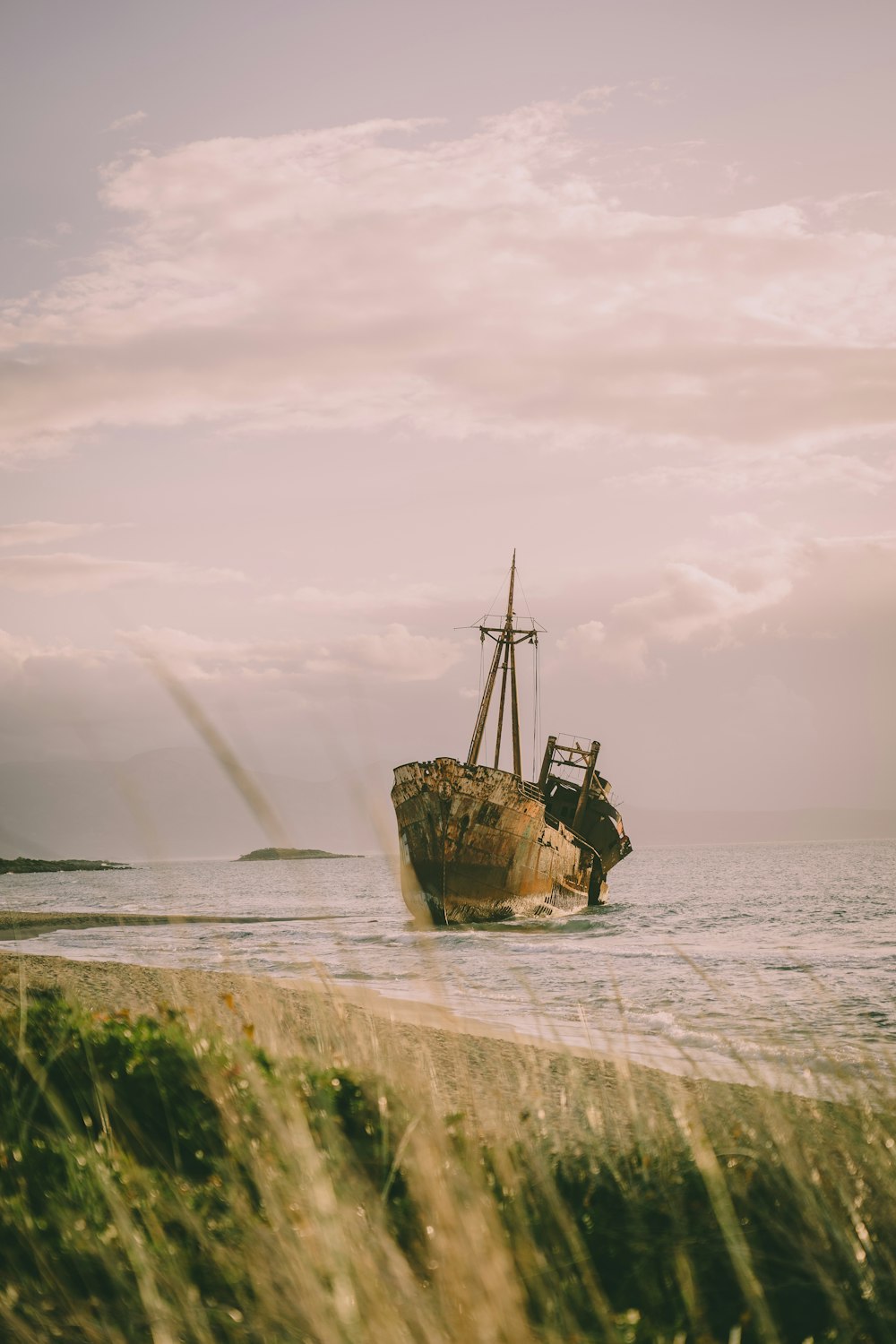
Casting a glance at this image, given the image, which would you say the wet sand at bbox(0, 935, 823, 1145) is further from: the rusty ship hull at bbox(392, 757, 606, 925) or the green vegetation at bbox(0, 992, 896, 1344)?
the rusty ship hull at bbox(392, 757, 606, 925)

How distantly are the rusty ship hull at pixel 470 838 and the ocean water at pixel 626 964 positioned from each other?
94cm

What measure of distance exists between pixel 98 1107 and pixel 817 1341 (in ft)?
11.1

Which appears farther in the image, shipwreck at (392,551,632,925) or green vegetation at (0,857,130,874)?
green vegetation at (0,857,130,874)

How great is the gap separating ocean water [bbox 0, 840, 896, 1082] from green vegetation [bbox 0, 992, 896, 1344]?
52 cm

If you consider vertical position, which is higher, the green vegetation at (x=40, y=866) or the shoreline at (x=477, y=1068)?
the shoreline at (x=477, y=1068)

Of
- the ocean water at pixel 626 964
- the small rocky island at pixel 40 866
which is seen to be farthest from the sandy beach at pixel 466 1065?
the small rocky island at pixel 40 866

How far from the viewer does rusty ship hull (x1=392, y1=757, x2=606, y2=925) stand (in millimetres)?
28312

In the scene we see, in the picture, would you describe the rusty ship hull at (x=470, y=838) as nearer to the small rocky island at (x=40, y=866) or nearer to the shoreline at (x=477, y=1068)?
the shoreline at (x=477, y=1068)

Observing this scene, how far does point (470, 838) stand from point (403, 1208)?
24870mm

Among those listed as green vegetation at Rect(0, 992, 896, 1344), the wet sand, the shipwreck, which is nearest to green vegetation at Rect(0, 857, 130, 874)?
the shipwreck

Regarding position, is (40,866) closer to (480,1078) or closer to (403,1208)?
(480,1078)

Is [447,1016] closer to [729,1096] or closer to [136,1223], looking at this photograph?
[729,1096]

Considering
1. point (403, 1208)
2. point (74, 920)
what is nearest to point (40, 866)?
point (74, 920)

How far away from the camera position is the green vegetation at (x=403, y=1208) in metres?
3.15
